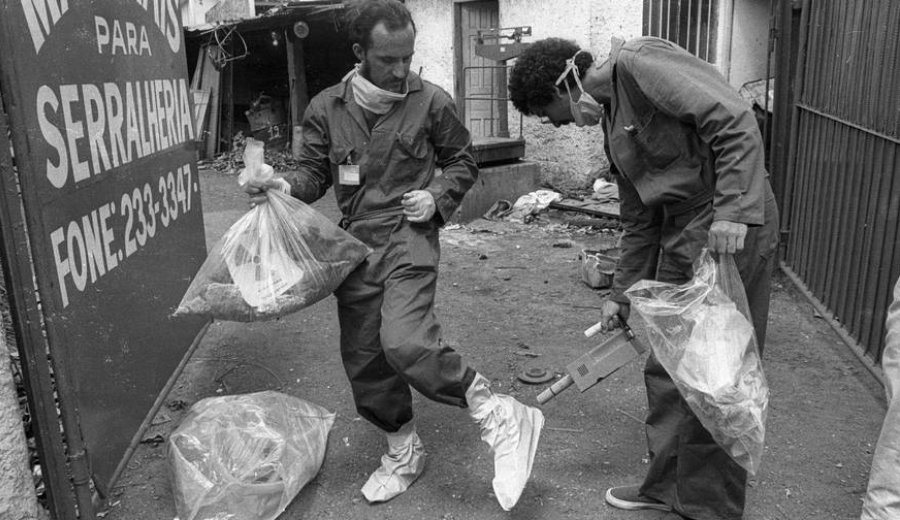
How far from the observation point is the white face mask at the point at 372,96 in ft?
9.31

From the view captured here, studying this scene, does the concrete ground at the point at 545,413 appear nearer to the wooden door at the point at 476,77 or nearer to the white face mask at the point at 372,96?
the white face mask at the point at 372,96

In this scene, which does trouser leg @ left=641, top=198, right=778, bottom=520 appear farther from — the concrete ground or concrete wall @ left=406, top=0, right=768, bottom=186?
concrete wall @ left=406, top=0, right=768, bottom=186

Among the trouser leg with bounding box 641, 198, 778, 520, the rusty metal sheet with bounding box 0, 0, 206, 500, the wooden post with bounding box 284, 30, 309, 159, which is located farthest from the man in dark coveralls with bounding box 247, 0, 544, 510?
the wooden post with bounding box 284, 30, 309, 159

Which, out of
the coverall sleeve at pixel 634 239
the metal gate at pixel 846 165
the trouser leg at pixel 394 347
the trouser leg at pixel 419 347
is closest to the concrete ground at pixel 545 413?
the metal gate at pixel 846 165

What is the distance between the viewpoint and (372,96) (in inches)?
112

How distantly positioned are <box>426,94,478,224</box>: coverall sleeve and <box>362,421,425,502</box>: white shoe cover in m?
0.87

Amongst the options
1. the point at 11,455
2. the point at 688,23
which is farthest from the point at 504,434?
the point at 688,23

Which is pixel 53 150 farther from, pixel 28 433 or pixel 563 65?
pixel 563 65

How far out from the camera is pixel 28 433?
8.63 ft

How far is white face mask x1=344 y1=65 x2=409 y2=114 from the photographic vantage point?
2.84m

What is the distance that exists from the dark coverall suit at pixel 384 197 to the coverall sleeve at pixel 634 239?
615 millimetres

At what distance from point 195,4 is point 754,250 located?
37.1 ft

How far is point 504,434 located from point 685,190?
1.05 meters

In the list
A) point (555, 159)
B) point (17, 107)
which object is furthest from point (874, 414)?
point (555, 159)
